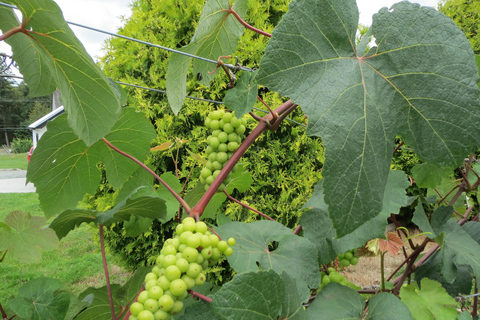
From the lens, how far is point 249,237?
0.81 metres

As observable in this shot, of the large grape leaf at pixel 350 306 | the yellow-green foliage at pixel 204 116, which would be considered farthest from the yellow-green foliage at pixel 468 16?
the large grape leaf at pixel 350 306

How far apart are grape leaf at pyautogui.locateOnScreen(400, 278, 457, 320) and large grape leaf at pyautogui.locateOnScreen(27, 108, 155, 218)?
0.91m

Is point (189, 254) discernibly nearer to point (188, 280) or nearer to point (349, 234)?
point (188, 280)

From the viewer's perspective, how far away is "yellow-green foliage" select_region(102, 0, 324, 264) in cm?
287

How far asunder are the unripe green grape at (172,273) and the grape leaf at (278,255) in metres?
0.18

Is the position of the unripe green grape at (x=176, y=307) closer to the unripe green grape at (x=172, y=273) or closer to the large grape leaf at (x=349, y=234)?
the unripe green grape at (x=172, y=273)

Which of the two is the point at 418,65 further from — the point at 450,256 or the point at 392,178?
the point at 450,256

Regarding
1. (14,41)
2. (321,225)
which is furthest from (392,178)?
(14,41)

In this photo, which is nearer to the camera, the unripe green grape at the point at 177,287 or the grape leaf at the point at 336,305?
the unripe green grape at the point at 177,287

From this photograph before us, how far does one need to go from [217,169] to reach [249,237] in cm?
19

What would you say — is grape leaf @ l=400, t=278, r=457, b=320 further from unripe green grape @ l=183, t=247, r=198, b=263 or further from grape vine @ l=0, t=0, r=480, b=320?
unripe green grape @ l=183, t=247, r=198, b=263

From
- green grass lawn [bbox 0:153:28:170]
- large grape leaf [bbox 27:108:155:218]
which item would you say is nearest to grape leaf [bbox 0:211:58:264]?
large grape leaf [bbox 27:108:155:218]

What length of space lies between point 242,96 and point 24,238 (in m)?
A: 1.01

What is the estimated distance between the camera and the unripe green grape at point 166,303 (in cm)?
52
